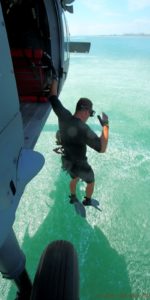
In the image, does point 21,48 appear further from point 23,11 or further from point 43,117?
point 43,117

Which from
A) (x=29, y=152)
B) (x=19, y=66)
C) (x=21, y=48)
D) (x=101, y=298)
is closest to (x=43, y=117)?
(x=19, y=66)

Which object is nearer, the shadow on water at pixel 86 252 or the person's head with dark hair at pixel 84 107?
the person's head with dark hair at pixel 84 107

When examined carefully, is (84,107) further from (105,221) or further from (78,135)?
(105,221)

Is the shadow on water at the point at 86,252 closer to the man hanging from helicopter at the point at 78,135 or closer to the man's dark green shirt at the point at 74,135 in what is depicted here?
the man hanging from helicopter at the point at 78,135

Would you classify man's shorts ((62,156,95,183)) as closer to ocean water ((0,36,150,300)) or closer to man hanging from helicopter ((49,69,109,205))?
man hanging from helicopter ((49,69,109,205))

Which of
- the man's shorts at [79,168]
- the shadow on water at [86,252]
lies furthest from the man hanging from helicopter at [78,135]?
the shadow on water at [86,252]

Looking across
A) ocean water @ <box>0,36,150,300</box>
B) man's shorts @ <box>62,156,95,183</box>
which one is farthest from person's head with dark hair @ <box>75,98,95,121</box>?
ocean water @ <box>0,36,150,300</box>

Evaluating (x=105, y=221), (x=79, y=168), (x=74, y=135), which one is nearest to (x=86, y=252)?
(x=105, y=221)
